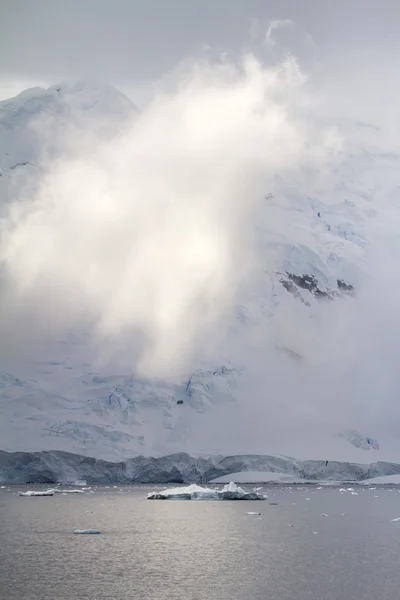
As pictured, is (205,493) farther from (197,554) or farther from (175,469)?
(197,554)

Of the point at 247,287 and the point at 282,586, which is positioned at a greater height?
the point at 247,287

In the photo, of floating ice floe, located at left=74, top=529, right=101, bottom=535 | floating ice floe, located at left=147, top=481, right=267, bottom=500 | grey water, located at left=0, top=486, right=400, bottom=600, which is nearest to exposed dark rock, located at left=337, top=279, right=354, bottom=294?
floating ice floe, located at left=147, top=481, right=267, bottom=500

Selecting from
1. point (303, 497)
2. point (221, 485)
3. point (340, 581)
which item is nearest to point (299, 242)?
point (221, 485)

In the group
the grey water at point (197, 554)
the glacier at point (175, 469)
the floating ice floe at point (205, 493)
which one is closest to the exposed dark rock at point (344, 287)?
the glacier at point (175, 469)

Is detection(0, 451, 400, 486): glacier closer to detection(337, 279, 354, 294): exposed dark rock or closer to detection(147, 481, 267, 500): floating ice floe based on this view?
detection(147, 481, 267, 500): floating ice floe

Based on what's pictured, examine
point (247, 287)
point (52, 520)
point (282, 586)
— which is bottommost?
point (282, 586)

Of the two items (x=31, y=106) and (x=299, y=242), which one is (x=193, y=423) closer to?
(x=299, y=242)

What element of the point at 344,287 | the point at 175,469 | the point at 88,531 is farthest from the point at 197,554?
the point at 344,287

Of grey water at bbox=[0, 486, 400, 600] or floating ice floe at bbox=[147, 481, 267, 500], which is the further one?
floating ice floe at bbox=[147, 481, 267, 500]
